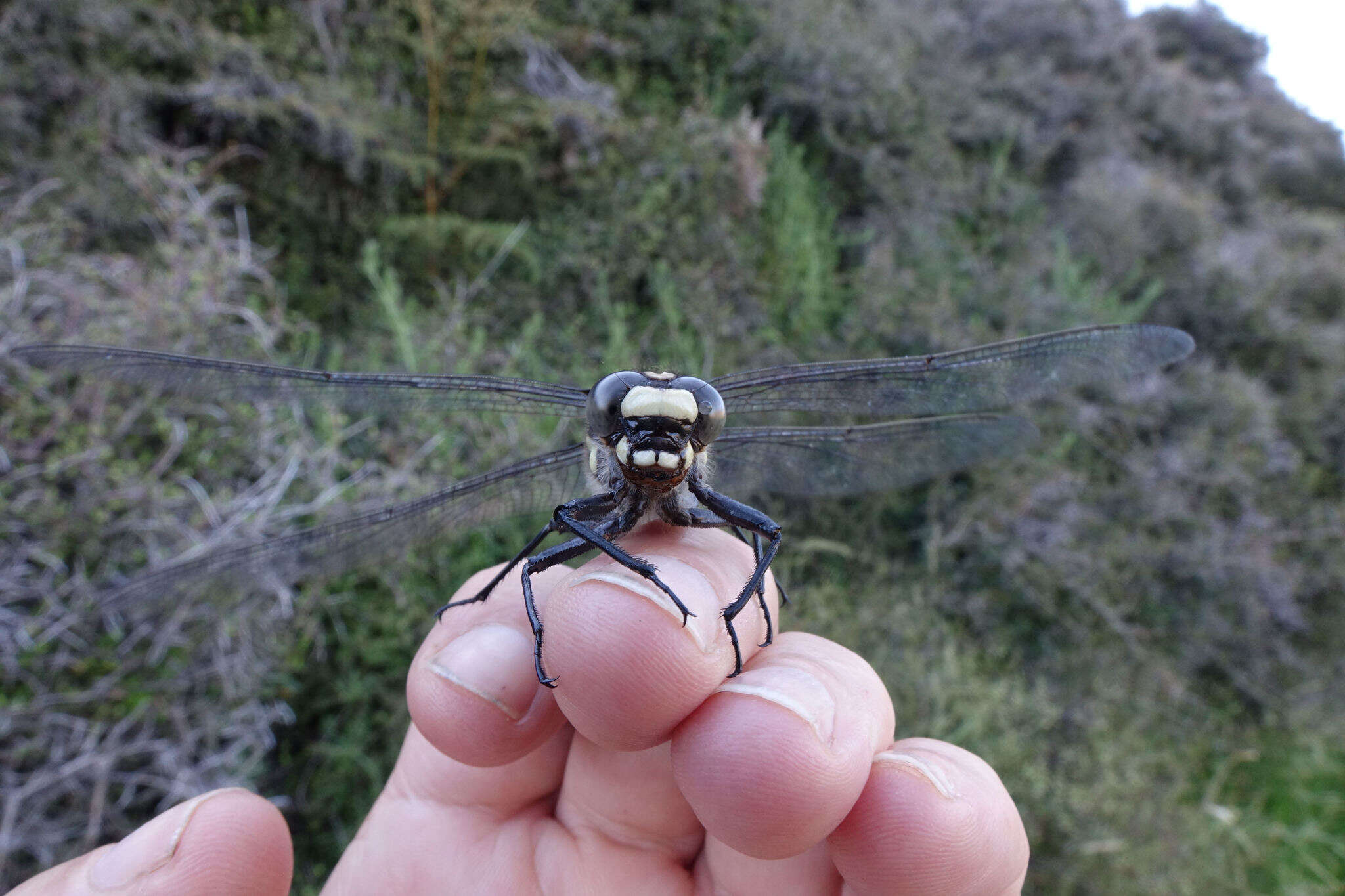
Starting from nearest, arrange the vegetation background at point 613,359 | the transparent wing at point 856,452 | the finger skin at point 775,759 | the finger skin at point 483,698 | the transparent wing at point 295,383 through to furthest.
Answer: the finger skin at point 775,759 < the finger skin at point 483,698 < the transparent wing at point 295,383 < the transparent wing at point 856,452 < the vegetation background at point 613,359

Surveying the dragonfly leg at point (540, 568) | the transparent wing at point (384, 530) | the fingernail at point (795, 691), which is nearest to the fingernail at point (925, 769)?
the fingernail at point (795, 691)

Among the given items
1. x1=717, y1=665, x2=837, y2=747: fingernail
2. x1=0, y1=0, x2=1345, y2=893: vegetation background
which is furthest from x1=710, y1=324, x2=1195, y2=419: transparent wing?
x1=0, y1=0, x2=1345, y2=893: vegetation background

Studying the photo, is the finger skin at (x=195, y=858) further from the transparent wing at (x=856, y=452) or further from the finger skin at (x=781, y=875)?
the transparent wing at (x=856, y=452)

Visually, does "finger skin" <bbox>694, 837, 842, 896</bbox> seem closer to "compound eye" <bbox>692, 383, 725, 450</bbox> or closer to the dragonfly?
the dragonfly

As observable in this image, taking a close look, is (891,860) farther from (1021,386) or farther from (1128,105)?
(1128,105)

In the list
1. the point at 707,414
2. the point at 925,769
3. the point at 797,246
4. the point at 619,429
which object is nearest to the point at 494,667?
the point at 619,429

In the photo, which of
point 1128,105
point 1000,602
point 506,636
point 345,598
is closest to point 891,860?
point 506,636
